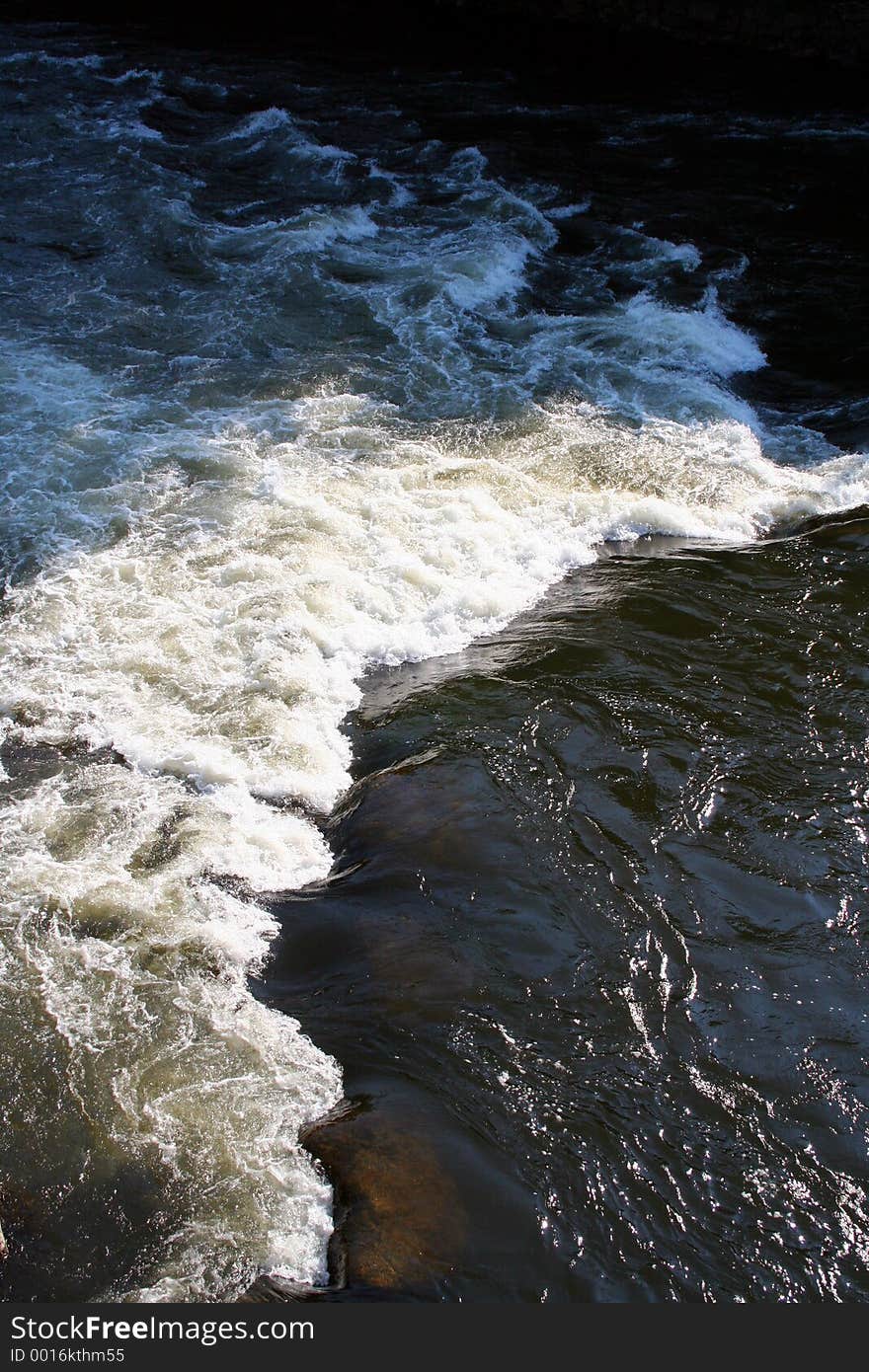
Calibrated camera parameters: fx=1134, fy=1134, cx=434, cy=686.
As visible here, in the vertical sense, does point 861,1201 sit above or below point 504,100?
below

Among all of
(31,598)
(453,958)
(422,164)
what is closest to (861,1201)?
(453,958)

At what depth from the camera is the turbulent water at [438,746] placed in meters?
Result: 3.46

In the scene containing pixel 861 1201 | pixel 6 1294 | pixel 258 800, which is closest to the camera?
pixel 6 1294

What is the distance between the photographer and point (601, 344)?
910 cm

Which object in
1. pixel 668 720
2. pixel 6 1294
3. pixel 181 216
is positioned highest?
pixel 181 216

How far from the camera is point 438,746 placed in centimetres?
516

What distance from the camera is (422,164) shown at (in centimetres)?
1259

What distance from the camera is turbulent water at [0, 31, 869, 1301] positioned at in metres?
3.46

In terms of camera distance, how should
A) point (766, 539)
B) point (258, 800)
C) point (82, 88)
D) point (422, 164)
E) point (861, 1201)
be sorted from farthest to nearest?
point (82, 88), point (422, 164), point (766, 539), point (258, 800), point (861, 1201)

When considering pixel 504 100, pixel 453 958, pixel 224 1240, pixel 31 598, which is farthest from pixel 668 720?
pixel 504 100

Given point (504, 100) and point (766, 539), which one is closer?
point (766, 539)

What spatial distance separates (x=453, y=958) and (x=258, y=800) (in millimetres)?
1257

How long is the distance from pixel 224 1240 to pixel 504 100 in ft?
48.2

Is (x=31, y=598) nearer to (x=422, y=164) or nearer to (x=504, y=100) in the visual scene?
(x=422, y=164)
